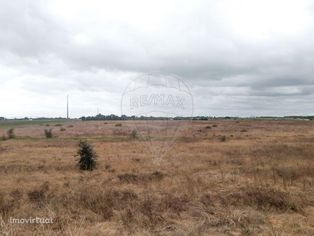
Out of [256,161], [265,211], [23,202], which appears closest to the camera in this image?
[265,211]

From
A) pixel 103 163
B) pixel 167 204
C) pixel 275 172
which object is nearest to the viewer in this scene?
pixel 167 204

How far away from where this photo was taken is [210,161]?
22312mm

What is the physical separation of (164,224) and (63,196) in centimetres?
467

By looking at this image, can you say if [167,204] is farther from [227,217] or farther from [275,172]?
[275,172]

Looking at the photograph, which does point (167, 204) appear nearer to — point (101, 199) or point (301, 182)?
point (101, 199)

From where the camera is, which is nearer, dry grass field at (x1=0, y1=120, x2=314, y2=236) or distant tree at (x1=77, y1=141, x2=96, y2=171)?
dry grass field at (x1=0, y1=120, x2=314, y2=236)

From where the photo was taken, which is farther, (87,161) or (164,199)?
(87,161)

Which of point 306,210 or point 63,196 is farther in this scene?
point 63,196

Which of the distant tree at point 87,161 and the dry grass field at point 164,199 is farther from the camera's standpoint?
the distant tree at point 87,161

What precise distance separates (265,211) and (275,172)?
25.1 feet

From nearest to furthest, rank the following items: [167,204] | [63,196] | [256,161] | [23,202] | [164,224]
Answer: [164,224] < [167,204] < [23,202] < [63,196] < [256,161]

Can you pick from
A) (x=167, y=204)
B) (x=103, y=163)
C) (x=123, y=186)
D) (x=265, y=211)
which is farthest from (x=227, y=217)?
(x=103, y=163)

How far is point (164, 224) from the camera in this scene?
8.51m

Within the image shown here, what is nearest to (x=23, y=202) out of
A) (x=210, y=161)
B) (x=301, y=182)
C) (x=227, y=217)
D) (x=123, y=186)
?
(x=123, y=186)
